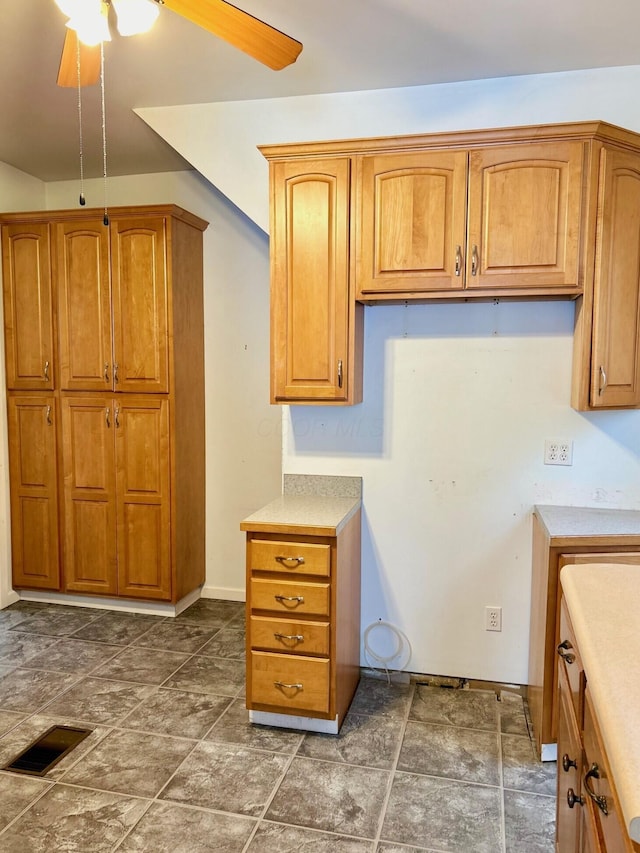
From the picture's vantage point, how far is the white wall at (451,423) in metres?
2.72

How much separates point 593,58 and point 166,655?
133 inches

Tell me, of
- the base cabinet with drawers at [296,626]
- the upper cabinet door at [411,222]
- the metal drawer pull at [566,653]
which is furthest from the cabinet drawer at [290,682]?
the upper cabinet door at [411,222]

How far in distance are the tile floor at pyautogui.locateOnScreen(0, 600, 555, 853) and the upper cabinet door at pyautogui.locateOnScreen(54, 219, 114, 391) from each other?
5.16ft

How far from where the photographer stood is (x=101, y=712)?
2.69 meters

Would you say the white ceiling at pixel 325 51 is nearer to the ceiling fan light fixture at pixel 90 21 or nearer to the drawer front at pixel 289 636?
the ceiling fan light fixture at pixel 90 21

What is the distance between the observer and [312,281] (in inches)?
104

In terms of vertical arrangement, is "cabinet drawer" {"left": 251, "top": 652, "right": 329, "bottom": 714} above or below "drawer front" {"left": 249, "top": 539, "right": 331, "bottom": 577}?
below

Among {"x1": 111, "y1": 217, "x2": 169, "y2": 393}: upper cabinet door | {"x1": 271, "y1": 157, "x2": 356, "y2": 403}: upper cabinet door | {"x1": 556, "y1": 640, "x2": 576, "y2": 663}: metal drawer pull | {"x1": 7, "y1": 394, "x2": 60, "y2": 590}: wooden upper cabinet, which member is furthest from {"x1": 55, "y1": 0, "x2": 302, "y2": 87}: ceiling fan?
{"x1": 7, "y1": 394, "x2": 60, "y2": 590}: wooden upper cabinet

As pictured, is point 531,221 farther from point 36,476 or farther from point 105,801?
point 36,476

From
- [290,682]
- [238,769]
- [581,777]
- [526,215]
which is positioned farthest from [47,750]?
[526,215]

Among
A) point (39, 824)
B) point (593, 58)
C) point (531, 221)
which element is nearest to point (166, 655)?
point (39, 824)

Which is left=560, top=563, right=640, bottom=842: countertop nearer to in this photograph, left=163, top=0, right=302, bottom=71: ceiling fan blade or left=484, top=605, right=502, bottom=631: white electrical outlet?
left=484, top=605, right=502, bottom=631: white electrical outlet

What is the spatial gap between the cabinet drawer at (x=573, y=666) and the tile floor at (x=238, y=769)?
834 mm

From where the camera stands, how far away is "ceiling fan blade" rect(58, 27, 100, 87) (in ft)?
6.02
